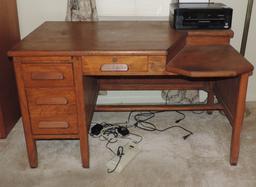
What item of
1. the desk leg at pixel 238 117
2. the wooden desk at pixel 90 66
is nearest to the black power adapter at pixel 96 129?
the wooden desk at pixel 90 66

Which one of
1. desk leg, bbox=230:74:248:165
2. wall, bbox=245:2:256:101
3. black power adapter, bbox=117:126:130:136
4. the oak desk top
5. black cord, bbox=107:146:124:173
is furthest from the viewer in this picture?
wall, bbox=245:2:256:101

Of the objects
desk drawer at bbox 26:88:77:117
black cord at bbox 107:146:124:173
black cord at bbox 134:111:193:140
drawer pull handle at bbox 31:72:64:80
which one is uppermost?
drawer pull handle at bbox 31:72:64:80

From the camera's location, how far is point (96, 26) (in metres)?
2.06

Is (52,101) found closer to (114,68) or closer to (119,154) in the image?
(114,68)

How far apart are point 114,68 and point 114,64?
0.02 m

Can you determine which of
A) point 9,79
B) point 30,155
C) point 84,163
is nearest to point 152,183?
point 84,163

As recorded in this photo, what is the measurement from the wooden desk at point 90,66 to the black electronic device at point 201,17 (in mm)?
64

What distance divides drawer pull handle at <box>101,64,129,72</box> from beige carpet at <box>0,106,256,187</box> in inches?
24.4

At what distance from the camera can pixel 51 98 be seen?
1660mm

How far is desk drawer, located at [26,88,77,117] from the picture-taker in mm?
1642

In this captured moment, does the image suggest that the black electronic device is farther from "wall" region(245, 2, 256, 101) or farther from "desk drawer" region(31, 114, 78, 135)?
"desk drawer" region(31, 114, 78, 135)

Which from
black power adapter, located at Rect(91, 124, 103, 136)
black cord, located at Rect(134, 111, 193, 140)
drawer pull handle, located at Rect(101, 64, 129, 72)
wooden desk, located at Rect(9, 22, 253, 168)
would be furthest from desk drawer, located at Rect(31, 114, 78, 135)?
black cord, located at Rect(134, 111, 193, 140)

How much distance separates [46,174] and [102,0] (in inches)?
51.0

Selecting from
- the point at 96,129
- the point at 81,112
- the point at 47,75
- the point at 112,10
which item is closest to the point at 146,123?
the point at 96,129
